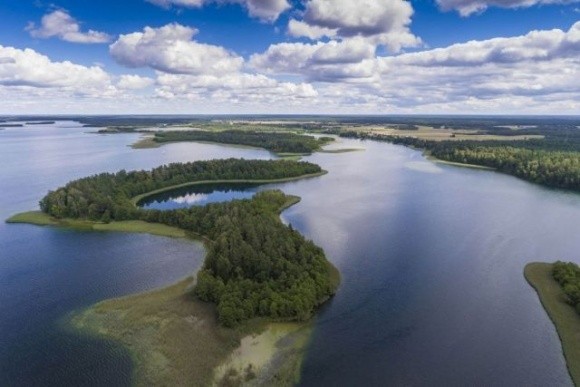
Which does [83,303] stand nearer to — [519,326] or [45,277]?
[45,277]

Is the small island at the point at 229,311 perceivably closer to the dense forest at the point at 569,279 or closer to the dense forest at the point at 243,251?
the dense forest at the point at 243,251

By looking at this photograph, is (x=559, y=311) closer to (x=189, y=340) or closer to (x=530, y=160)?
(x=189, y=340)

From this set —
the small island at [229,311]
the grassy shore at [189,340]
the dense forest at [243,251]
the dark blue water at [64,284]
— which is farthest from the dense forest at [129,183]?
the grassy shore at [189,340]

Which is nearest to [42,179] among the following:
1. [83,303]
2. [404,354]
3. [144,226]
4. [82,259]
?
[144,226]

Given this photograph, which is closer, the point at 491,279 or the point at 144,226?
the point at 491,279

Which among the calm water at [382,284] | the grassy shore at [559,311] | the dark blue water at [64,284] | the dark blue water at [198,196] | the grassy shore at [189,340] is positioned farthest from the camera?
the dark blue water at [198,196]
